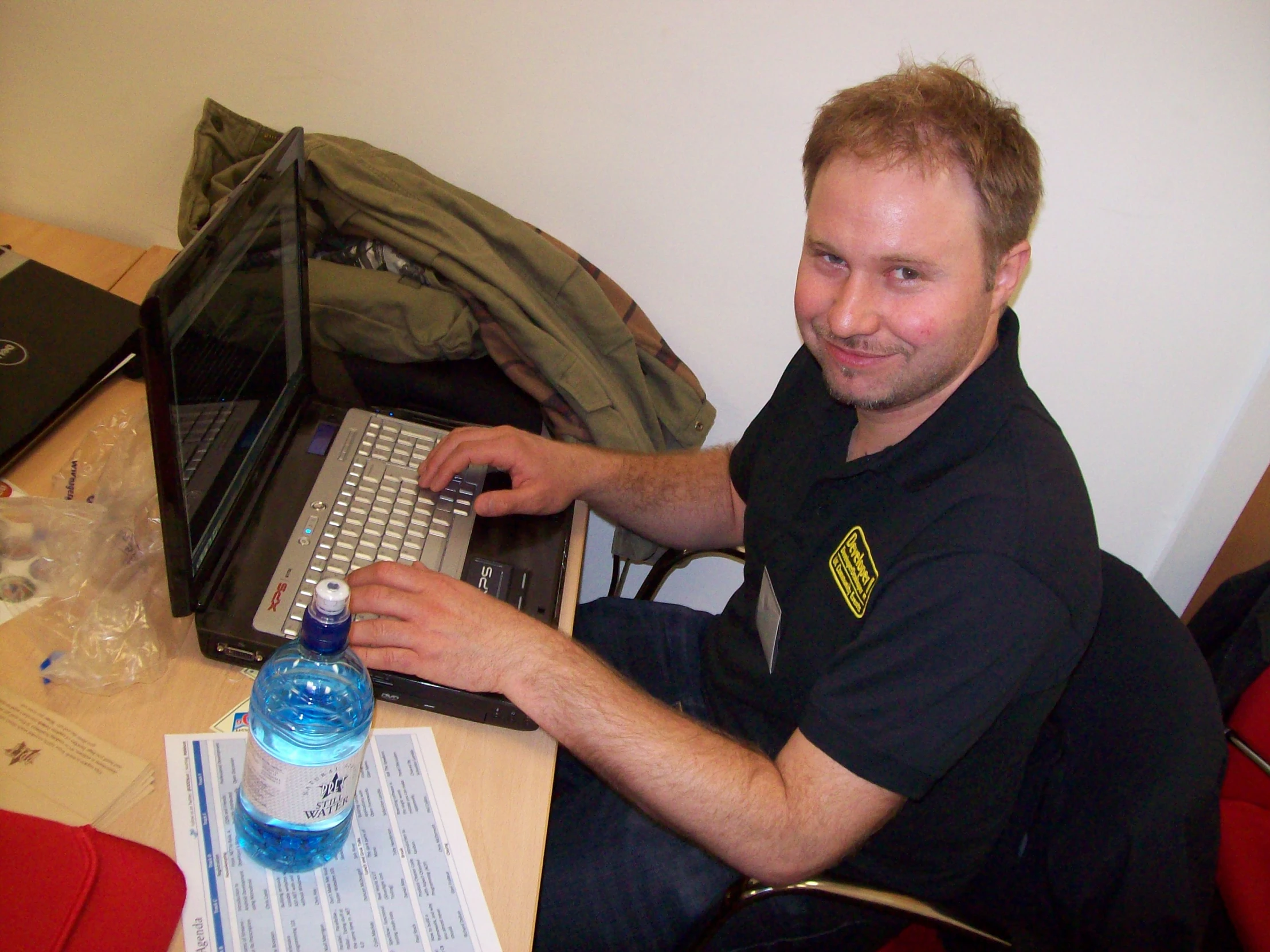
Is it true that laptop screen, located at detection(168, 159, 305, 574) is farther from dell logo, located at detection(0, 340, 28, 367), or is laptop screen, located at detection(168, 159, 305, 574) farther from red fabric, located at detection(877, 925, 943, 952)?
red fabric, located at detection(877, 925, 943, 952)

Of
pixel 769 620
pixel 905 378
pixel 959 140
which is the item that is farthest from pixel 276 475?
pixel 959 140

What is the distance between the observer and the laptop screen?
0.85 m

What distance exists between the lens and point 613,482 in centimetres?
143

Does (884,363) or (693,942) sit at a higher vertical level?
(884,363)

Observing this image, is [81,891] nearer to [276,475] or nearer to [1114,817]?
[276,475]

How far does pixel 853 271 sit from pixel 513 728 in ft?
2.00

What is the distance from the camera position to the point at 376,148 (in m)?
1.59

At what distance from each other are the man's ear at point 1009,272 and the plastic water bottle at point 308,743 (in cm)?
78

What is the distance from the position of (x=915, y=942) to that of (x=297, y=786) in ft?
3.05

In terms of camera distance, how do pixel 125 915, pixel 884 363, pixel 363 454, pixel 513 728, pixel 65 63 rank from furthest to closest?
pixel 65 63, pixel 363 454, pixel 884 363, pixel 513 728, pixel 125 915

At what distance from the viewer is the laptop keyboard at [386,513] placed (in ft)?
3.47

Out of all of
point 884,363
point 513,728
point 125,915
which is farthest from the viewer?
point 884,363

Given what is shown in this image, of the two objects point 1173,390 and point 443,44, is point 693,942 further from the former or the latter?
point 443,44

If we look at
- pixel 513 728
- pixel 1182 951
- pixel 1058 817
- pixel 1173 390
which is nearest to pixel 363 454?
pixel 513 728
